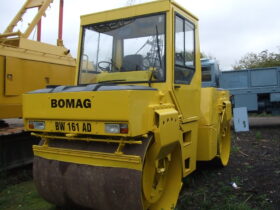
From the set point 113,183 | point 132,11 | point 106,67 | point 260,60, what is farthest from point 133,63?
point 260,60

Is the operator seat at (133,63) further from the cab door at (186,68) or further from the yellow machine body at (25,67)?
the yellow machine body at (25,67)

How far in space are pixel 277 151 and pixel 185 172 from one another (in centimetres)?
406

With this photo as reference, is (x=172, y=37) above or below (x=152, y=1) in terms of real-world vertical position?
below

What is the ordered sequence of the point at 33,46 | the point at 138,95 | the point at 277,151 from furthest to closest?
1. the point at 277,151
2. the point at 33,46
3. the point at 138,95

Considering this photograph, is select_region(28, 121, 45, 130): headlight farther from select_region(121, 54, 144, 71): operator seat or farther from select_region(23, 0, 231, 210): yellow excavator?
select_region(121, 54, 144, 71): operator seat

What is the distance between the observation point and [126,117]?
3.10m

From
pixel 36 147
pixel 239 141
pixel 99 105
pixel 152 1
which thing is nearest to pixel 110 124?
pixel 99 105

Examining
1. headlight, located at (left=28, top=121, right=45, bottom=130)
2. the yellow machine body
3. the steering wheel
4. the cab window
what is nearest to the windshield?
the steering wheel

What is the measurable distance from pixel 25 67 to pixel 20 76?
0.21m

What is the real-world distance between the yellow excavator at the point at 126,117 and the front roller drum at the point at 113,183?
0.01m

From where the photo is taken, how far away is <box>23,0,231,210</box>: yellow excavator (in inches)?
128

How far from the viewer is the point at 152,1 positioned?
4203mm

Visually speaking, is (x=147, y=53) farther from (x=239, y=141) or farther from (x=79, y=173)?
(x=239, y=141)

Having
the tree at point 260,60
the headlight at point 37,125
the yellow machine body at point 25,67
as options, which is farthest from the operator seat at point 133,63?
the tree at point 260,60
